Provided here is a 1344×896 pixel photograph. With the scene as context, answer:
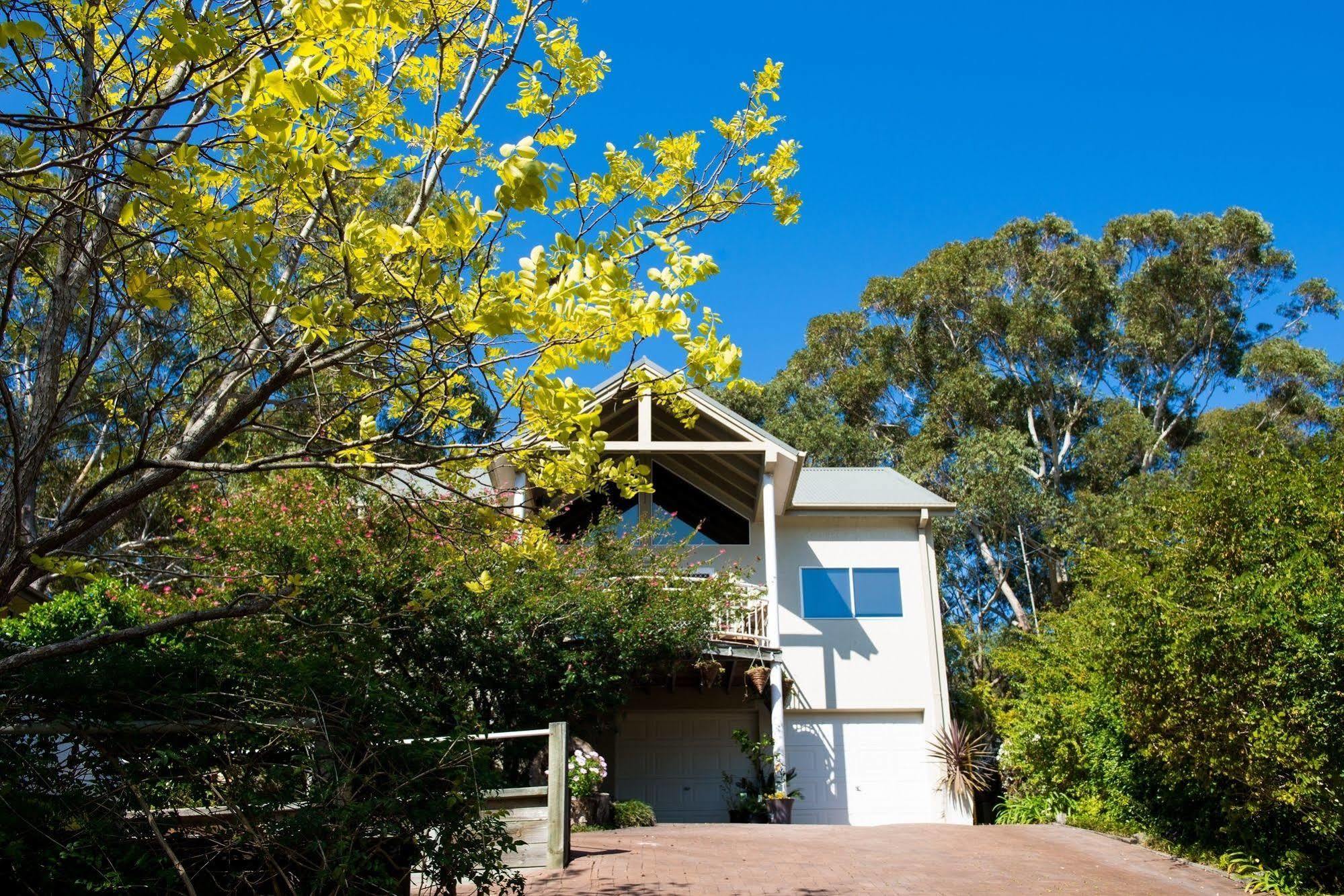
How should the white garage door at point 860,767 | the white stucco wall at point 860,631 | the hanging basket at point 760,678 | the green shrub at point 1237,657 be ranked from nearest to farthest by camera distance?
the green shrub at point 1237,657 → the hanging basket at point 760,678 → the white garage door at point 860,767 → the white stucco wall at point 860,631

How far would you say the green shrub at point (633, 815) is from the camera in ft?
42.0

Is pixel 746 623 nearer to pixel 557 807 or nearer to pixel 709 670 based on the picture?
pixel 709 670

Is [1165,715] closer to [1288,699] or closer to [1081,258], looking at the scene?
[1288,699]

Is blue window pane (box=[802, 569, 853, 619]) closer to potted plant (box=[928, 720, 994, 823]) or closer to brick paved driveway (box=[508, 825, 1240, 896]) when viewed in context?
potted plant (box=[928, 720, 994, 823])

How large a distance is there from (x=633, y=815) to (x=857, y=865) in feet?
13.8

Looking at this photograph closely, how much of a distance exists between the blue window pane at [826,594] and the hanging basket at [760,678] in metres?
2.17

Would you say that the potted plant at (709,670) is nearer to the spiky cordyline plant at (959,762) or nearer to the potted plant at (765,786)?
the potted plant at (765,786)

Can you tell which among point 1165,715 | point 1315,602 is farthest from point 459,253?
point 1165,715

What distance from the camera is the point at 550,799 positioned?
876cm

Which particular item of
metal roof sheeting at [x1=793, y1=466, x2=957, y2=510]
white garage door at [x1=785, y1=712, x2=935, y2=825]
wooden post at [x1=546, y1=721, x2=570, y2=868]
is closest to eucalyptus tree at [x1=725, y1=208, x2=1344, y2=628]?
metal roof sheeting at [x1=793, y1=466, x2=957, y2=510]

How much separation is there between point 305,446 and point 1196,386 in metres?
34.5

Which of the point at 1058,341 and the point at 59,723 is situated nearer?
the point at 59,723

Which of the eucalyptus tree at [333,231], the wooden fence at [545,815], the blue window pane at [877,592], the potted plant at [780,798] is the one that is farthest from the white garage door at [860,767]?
the eucalyptus tree at [333,231]

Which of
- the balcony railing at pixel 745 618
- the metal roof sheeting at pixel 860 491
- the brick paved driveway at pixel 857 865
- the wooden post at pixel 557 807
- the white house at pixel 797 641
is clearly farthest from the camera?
the metal roof sheeting at pixel 860 491
